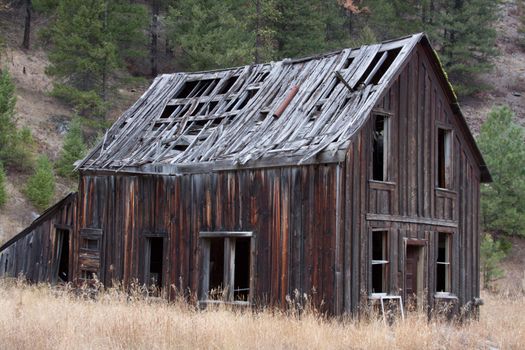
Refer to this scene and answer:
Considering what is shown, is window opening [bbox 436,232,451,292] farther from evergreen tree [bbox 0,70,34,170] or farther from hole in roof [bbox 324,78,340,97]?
evergreen tree [bbox 0,70,34,170]

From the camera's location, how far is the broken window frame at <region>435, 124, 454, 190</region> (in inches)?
756

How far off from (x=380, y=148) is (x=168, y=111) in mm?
6301

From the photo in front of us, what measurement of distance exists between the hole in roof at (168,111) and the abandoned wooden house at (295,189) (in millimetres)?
33

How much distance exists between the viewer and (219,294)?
59.2ft

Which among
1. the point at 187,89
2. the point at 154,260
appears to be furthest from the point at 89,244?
the point at 187,89

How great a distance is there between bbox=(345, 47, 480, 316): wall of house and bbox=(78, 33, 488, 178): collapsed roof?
620 millimetres

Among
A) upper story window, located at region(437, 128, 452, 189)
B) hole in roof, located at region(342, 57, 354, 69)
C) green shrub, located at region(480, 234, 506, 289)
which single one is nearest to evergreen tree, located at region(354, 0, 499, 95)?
green shrub, located at region(480, 234, 506, 289)

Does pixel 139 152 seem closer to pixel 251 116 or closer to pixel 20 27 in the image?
pixel 251 116

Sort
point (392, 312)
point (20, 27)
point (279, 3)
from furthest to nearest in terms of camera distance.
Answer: point (20, 27), point (279, 3), point (392, 312)

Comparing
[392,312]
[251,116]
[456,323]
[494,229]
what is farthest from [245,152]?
[494,229]

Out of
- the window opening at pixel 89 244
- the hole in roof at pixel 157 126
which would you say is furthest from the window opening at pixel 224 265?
the hole in roof at pixel 157 126

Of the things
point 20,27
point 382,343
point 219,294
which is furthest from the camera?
point 20,27

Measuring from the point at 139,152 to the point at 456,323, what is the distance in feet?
29.4

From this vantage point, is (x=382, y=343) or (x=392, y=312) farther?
(x=392, y=312)
